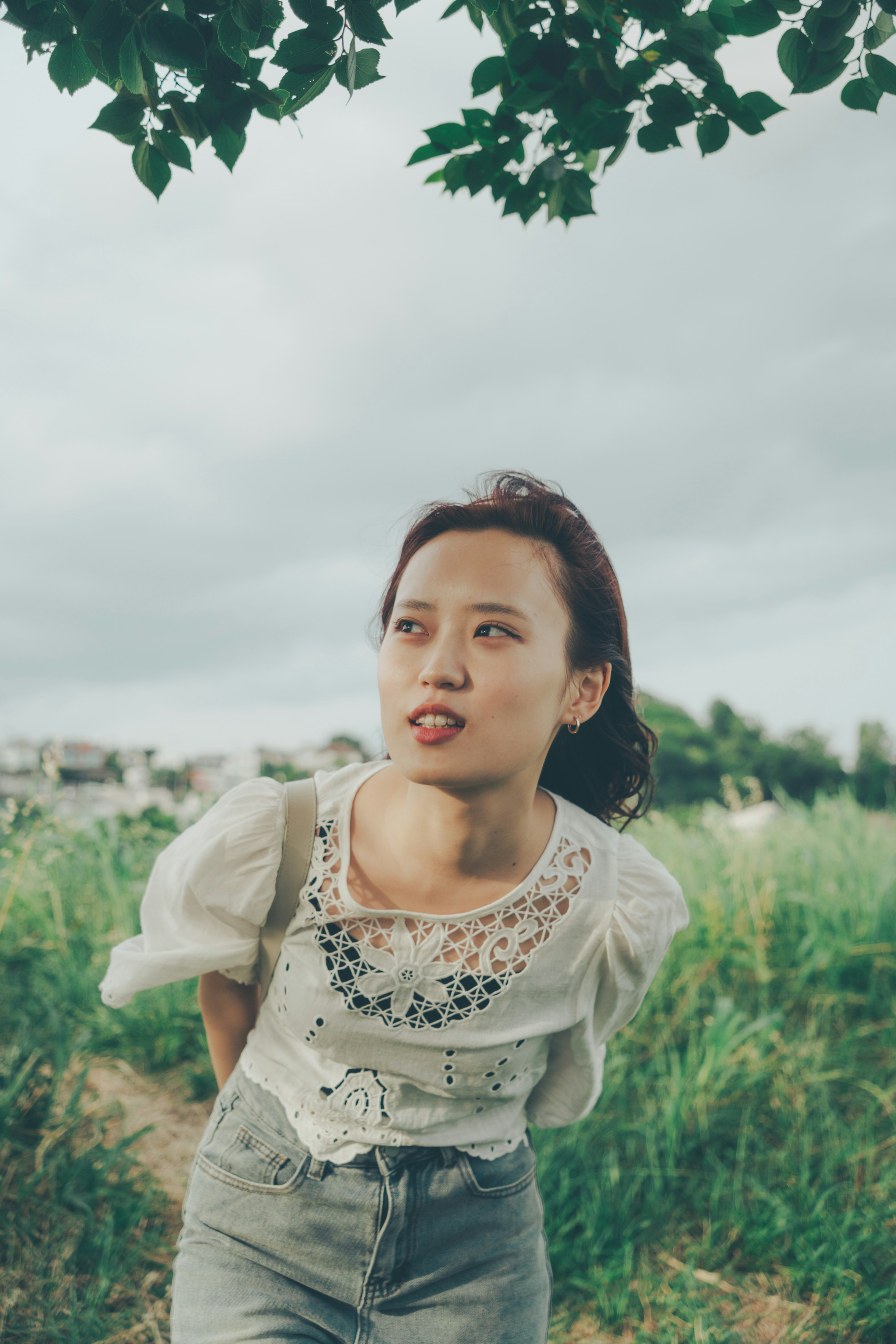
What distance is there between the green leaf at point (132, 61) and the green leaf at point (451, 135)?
70 centimetres

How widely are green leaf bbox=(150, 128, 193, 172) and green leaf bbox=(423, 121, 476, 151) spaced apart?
57cm

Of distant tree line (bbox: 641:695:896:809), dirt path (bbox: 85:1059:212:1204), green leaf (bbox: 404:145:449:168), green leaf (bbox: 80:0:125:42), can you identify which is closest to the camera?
green leaf (bbox: 80:0:125:42)

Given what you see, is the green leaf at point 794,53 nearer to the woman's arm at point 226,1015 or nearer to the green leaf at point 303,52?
the green leaf at point 303,52

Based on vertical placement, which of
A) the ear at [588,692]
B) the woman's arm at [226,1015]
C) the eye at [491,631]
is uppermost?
the eye at [491,631]

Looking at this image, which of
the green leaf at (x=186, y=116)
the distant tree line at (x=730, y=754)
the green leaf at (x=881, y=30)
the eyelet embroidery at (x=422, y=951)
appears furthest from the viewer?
the distant tree line at (x=730, y=754)

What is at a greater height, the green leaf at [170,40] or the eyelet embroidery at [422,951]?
the green leaf at [170,40]

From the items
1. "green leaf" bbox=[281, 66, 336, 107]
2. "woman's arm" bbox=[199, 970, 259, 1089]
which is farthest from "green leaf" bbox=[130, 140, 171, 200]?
"woman's arm" bbox=[199, 970, 259, 1089]

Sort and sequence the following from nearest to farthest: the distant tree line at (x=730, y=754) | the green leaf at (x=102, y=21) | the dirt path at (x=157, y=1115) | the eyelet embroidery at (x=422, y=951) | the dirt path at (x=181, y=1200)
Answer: the green leaf at (x=102, y=21) → the eyelet embroidery at (x=422, y=951) → the dirt path at (x=181, y=1200) → the dirt path at (x=157, y=1115) → the distant tree line at (x=730, y=754)

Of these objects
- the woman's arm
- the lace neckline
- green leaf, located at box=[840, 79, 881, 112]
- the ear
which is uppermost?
green leaf, located at box=[840, 79, 881, 112]

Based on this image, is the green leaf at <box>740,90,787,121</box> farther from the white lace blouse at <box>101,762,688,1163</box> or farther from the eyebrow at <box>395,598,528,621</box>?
the white lace blouse at <box>101,762,688,1163</box>

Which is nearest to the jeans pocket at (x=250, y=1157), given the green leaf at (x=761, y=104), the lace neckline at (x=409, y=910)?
the lace neckline at (x=409, y=910)

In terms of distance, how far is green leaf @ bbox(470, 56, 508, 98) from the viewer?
6.67 ft

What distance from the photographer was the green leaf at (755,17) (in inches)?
73.2

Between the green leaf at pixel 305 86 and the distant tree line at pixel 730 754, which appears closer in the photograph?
the green leaf at pixel 305 86
